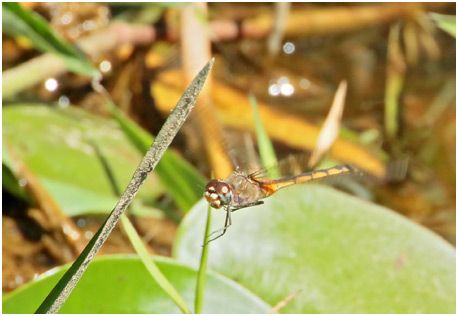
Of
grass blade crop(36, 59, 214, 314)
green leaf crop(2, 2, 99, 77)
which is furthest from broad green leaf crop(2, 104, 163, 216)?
grass blade crop(36, 59, 214, 314)

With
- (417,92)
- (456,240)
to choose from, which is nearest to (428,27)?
(417,92)

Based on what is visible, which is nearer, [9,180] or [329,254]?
[329,254]

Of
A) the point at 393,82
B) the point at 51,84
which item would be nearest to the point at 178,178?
the point at 51,84

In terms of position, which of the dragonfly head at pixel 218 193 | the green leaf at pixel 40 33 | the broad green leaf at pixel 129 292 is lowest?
the broad green leaf at pixel 129 292

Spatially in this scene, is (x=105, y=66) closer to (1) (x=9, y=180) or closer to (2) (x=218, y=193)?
(1) (x=9, y=180)

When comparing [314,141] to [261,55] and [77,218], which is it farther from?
[77,218]

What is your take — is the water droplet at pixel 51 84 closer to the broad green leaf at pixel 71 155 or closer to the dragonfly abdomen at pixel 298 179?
the broad green leaf at pixel 71 155

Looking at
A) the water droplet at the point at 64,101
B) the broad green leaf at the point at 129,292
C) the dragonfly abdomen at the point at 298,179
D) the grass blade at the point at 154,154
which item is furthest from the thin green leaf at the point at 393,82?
the grass blade at the point at 154,154
